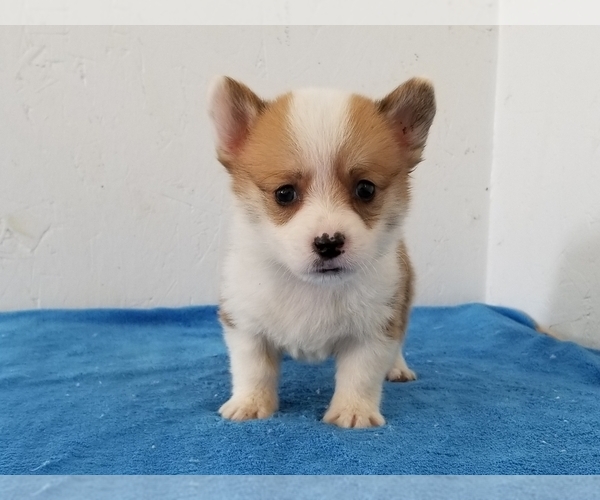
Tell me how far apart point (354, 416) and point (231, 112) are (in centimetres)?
90

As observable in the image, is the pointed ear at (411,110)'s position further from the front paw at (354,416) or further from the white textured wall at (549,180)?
the white textured wall at (549,180)

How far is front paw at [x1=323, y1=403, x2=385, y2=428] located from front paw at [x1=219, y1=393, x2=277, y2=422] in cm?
16

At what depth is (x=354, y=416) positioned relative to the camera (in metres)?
1.55

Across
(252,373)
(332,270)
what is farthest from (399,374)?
(332,270)

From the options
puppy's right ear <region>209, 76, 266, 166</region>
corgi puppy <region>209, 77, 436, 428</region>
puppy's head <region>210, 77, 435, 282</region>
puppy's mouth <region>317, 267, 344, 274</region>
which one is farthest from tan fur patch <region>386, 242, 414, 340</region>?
puppy's right ear <region>209, 76, 266, 166</region>

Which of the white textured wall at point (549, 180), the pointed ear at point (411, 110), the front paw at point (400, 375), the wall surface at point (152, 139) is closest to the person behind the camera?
the pointed ear at point (411, 110)

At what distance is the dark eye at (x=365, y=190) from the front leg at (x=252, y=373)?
504 mm

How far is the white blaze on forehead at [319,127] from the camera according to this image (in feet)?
4.77

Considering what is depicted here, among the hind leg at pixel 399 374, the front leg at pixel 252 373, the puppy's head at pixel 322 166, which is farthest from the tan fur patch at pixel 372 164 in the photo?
the hind leg at pixel 399 374

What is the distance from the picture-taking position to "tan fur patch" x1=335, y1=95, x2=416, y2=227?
4.84 ft

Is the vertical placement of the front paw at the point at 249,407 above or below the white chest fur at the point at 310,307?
below

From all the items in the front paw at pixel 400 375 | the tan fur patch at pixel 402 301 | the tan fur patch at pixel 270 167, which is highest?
the tan fur patch at pixel 270 167

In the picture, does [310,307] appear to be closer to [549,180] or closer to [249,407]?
[249,407]
